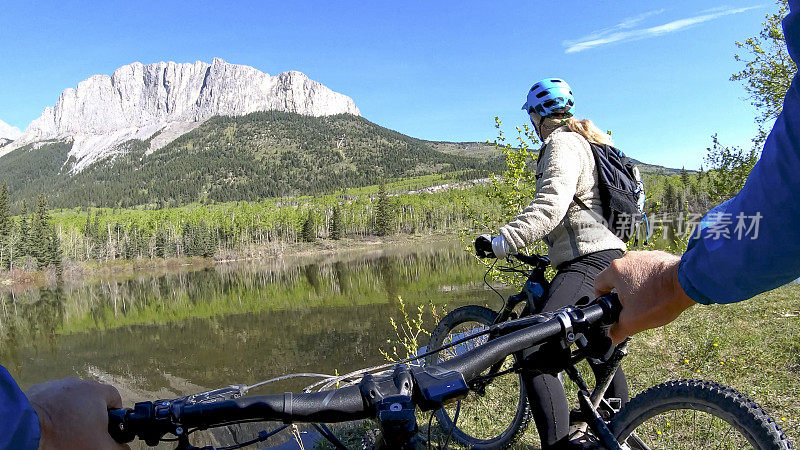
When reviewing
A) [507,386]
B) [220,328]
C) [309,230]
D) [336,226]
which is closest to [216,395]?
[507,386]

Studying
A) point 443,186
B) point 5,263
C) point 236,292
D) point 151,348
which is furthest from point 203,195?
point 151,348

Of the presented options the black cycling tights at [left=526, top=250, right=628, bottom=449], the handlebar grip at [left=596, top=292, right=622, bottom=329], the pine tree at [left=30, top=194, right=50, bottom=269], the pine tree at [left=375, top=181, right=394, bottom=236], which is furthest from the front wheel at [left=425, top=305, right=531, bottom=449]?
the pine tree at [left=375, top=181, right=394, bottom=236]

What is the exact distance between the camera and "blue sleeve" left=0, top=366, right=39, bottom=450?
870mm

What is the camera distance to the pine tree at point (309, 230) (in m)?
110

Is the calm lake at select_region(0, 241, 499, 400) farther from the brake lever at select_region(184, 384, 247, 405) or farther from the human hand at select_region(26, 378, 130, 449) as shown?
the human hand at select_region(26, 378, 130, 449)

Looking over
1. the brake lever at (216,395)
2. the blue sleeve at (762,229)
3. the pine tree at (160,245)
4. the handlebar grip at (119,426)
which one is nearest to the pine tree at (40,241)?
the pine tree at (160,245)

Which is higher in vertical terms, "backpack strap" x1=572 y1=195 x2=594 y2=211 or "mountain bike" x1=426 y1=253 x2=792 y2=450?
"backpack strap" x1=572 y1=195 x2=594 y2=211

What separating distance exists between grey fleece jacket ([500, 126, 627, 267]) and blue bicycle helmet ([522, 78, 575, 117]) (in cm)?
31

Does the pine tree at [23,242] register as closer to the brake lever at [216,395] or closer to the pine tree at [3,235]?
the pine tree at [3,235]

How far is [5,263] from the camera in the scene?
74.9 metres

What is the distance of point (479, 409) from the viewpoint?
481 centimetres

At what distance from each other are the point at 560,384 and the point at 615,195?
1.32 metres

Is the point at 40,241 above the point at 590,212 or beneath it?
above

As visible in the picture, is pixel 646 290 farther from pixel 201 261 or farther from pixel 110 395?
pixel 201 261
